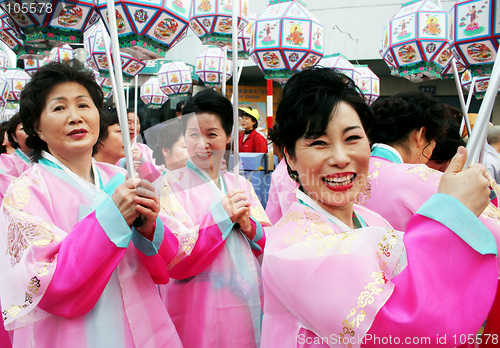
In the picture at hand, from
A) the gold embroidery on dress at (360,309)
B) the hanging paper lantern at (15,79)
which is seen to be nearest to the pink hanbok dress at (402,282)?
the gold embroidery on dress at (360,309)

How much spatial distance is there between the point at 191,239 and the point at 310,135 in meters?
0.96

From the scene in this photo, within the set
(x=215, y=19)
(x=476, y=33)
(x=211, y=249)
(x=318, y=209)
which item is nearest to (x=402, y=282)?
(x=318, y=209)

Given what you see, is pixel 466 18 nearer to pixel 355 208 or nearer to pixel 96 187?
pixel 355 208

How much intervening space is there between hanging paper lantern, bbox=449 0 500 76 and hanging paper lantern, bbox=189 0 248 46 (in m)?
1.51

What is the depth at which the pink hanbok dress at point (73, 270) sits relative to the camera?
140 centimetres

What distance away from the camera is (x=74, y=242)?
1.42 m

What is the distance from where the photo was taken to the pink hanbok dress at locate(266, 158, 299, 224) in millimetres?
3025

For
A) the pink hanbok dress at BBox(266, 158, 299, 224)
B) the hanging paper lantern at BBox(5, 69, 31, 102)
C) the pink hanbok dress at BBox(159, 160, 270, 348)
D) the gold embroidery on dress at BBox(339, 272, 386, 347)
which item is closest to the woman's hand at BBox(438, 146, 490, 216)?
the gold embroidery on dress at BBox(339, 272, 386, 347)

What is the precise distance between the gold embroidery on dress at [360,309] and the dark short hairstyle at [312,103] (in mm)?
502

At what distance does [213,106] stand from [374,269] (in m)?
1.47

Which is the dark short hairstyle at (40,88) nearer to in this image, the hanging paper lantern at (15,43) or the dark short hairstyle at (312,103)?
the hanging paper lantern at (15,43)

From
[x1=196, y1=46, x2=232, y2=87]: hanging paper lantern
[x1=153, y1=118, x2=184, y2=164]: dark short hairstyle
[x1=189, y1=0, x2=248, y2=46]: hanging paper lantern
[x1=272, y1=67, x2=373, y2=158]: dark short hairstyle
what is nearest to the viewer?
[x1=272, y1=67, x2=373, y2=158]: dark short hairstyle

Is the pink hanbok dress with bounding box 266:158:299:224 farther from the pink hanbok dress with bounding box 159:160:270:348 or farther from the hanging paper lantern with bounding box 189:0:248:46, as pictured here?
the hanging paper lantern with bounding box 189:0:248:46

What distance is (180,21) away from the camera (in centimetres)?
215
